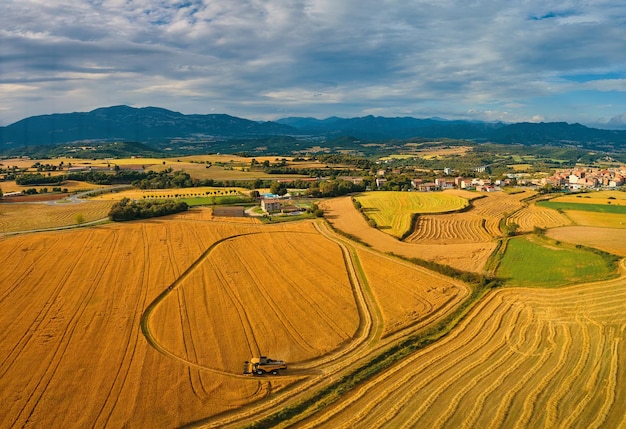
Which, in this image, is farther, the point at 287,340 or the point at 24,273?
the point at 24,273

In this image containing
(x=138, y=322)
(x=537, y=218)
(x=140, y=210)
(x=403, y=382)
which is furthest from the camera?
(x=537, y=218)

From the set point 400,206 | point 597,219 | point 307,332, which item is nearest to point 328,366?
point 307,332

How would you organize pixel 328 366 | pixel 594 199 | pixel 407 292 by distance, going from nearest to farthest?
pixel 328 366
pixel 407 292
pixel 594 199

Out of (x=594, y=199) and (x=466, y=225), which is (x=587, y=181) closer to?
(x=594, y=199)

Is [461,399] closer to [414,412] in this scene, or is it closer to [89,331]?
[414,412]

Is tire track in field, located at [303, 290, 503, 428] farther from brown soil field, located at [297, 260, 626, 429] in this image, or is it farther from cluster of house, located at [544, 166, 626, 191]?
cluster of house, located at [544, 166, 626, 191]

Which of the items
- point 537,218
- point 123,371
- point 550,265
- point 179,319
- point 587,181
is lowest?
point 123,371

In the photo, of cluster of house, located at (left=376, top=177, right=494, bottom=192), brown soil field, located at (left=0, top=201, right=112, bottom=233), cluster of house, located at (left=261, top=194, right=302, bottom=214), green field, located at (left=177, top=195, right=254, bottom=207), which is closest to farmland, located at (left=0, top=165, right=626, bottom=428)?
brown soil field, located at (left=0, top=201, right=112, bottom=233)
